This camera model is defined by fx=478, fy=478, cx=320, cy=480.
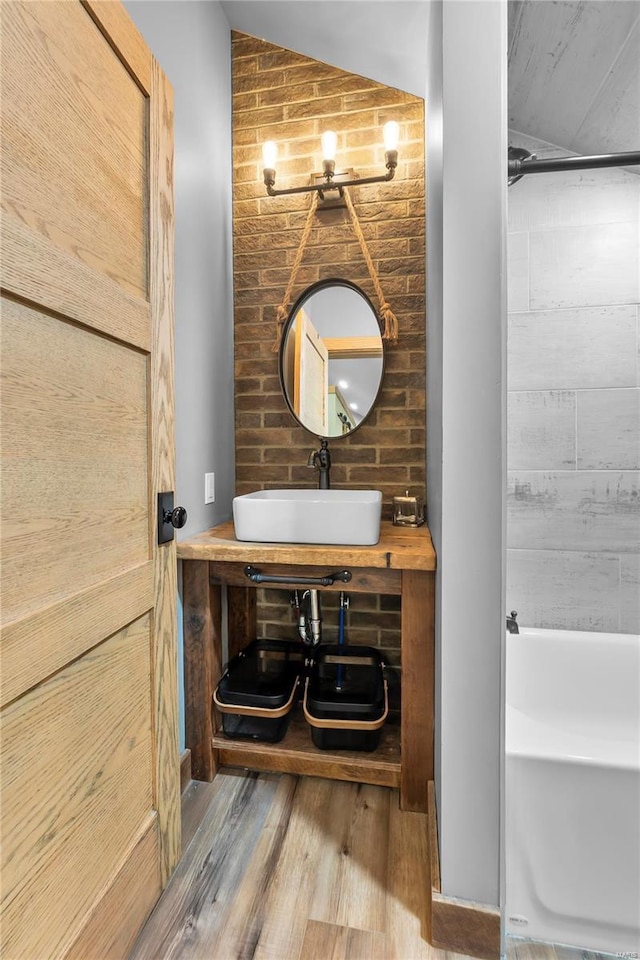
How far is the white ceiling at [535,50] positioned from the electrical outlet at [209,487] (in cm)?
160

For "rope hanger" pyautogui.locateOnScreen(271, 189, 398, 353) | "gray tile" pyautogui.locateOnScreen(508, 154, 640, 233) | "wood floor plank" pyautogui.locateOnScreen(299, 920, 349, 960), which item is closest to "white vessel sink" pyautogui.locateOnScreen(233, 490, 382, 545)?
"rope hanger" pyautogui.locateOnScreen(271, 189, 398, 353)

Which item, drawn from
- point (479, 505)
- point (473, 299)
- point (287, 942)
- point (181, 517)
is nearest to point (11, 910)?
point (287, 942)

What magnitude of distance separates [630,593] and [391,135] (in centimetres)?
192

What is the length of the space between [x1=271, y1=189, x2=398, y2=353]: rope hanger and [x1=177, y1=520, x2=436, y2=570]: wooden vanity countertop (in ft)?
2.81

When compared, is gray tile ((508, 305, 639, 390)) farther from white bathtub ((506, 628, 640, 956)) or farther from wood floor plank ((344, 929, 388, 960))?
wood floor plank ((344, 929, 388, 960))

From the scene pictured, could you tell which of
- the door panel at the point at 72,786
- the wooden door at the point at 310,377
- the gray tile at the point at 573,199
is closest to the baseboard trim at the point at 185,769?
the door panel at the point at 72,786

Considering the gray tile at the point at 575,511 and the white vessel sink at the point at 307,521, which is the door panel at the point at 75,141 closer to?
the white vessel sink at the point at 307,521

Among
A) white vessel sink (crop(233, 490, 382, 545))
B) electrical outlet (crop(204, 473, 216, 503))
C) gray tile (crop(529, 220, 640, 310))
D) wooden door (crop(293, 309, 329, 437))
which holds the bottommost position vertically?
white vessel sink (crop(233, 490, 382, 545))

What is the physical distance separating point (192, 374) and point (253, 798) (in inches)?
54.7

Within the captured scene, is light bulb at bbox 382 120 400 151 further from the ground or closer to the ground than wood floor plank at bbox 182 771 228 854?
further from the ground

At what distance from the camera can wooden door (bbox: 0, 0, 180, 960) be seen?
Result: 0.74 metres

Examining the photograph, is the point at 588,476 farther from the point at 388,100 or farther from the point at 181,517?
the point at 388,100

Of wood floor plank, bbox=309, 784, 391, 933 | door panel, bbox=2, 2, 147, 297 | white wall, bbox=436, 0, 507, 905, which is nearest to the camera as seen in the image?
door panel, bbox=2, 2, 147, 297

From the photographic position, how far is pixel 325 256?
197cm
